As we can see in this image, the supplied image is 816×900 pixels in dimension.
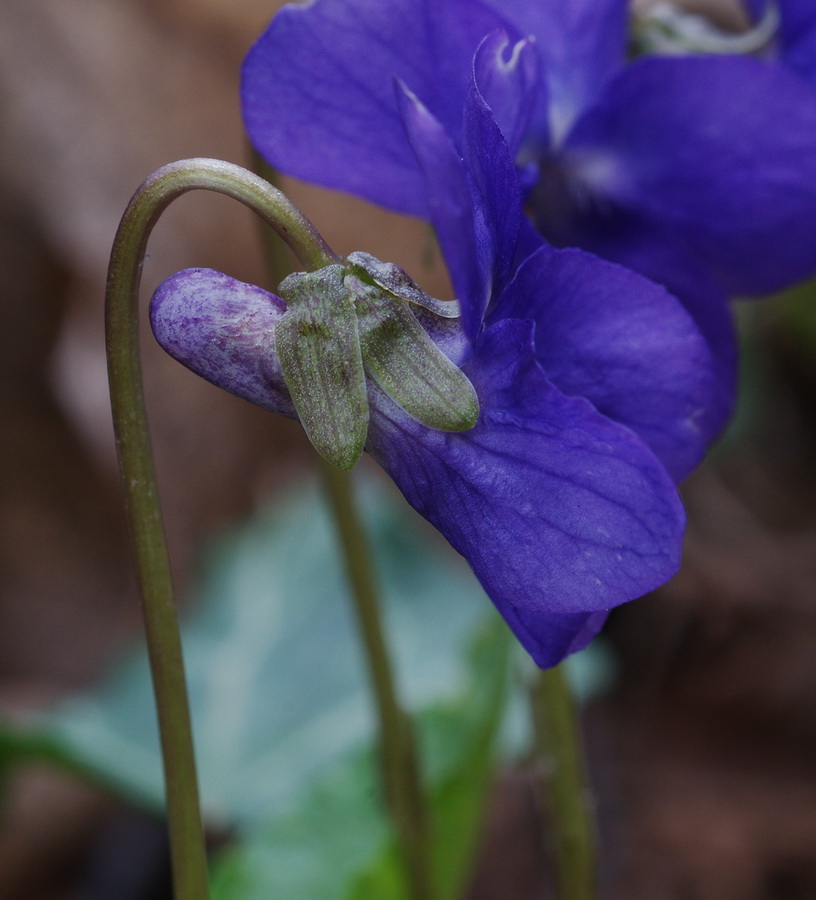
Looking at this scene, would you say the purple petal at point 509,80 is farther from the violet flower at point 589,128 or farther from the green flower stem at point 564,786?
the green flower stem at point 564,786

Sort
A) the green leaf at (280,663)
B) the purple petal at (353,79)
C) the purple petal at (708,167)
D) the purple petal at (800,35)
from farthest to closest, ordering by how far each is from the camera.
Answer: the green leaf at (280,663), the purple petal at (800,35), the purple petal at (708,167), the purple petal at (353,79)

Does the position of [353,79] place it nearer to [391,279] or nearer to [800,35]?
[391,279]

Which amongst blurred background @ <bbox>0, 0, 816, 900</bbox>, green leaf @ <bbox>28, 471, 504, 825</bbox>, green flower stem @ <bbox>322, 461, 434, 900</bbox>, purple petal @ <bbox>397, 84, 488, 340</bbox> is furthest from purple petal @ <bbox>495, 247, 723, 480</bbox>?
blurred background @ <bbox>0, 0, 816, 900</bbox>

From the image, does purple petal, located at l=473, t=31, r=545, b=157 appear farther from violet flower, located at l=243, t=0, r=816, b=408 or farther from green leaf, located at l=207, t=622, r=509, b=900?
green leaf, located at l=207, t=622, r=509, b=900

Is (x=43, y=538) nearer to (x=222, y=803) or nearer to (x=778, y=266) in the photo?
(x=222, y=803)

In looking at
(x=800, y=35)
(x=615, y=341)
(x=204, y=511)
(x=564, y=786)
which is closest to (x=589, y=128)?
(x=800, y=35)

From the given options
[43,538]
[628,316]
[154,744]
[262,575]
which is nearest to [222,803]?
[154,744]

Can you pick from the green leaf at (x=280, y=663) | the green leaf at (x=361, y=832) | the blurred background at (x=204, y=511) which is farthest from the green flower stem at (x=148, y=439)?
the blurred background at (x=204, y=511)
